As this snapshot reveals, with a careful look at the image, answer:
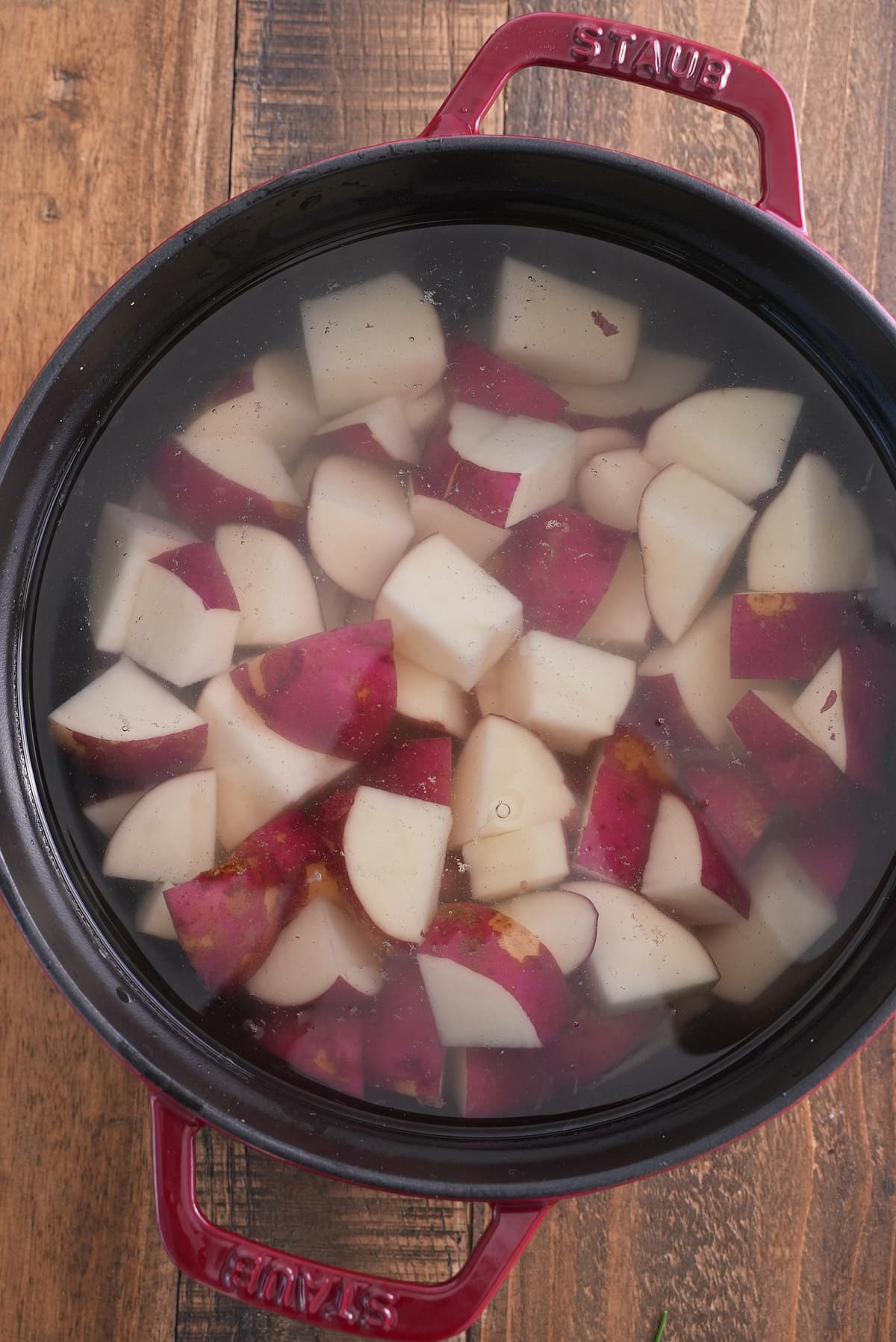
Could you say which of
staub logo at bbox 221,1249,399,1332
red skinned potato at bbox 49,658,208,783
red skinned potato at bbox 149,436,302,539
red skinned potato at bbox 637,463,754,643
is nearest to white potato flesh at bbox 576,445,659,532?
red skinned potato at bbox 637,463,754,643

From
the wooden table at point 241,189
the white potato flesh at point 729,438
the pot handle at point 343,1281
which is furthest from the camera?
Result: the wooden table at point 241,189

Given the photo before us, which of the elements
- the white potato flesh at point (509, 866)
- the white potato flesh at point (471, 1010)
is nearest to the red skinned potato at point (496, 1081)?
the white potato flesh at point (471, 1010)

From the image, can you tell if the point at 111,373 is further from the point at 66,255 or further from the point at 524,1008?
the point at 524,1008

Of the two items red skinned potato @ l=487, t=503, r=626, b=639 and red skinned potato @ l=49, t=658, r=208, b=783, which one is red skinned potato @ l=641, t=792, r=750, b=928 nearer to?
red skinned potato @ l=487, t=503, r=626, b=639

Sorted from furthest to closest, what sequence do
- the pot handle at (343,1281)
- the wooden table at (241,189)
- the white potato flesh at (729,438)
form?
the wooden table at (241,189), the white potato flesh at (729,438), the pot handle at (343,1281)

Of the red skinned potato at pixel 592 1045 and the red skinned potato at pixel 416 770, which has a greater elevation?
the red skinned potato at pixel 416 770

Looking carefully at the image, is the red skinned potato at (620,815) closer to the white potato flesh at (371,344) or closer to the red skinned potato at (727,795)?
the red skinned potato at (727,795)

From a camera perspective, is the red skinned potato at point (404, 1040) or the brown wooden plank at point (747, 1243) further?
the brown wooden plank at point (747, 1243)
